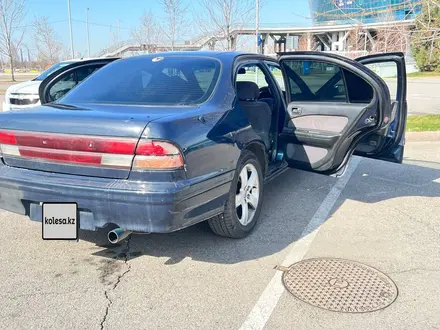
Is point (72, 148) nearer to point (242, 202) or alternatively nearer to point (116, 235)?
point (116, 235)

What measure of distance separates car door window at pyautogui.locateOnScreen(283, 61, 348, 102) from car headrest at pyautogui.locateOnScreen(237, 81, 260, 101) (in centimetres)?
74

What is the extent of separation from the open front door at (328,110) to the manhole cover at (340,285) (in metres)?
1.32

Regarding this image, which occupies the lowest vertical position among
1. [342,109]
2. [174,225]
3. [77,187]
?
[174,225]

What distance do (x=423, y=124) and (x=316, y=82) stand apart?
19.0ft

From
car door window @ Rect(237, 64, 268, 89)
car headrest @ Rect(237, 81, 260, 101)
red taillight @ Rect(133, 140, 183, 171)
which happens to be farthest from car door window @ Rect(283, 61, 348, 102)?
red taillight @ Rect(133, 140, 183, 171)

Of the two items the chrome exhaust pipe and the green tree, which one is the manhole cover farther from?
the green tree

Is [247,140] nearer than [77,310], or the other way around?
[77,310]

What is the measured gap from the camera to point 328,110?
14.4 ft

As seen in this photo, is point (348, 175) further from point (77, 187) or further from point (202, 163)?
point (77, 187)

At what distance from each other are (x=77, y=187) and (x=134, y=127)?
0.59 m

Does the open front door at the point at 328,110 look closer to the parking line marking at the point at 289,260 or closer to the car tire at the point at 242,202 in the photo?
the parking line marking at the point at 289,260

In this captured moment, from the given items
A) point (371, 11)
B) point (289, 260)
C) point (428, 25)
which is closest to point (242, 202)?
point (289, 260)

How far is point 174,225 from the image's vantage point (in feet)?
9.50

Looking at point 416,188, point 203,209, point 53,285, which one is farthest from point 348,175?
point 53,285
